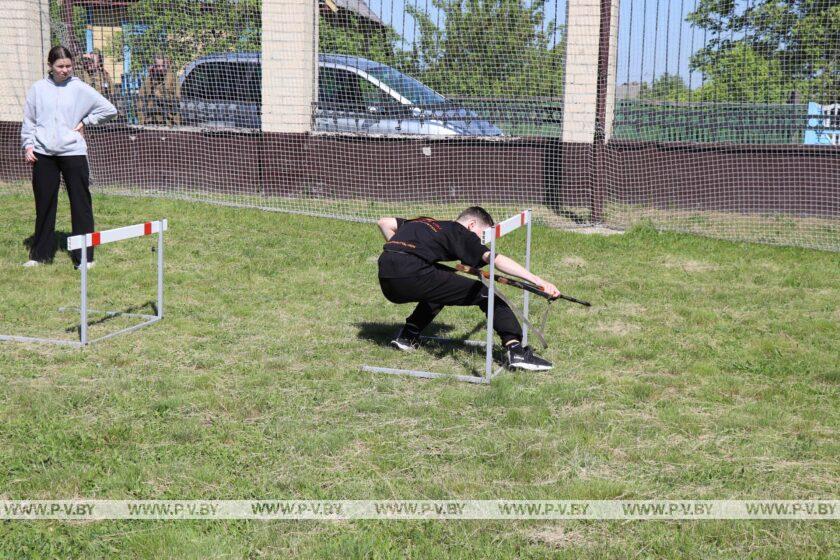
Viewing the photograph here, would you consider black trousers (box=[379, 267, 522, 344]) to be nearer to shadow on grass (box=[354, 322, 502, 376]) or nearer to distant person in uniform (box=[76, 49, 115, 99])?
shadow on grass (box=[354, 322, 502, 376])

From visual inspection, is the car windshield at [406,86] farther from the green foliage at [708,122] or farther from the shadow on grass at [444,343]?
the shadow on grass at [444,343]

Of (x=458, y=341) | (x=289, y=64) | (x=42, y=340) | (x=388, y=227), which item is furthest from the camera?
(x=289, y=64)

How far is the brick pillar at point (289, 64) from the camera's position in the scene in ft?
36.4

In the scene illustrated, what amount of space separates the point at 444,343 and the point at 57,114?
3804 millimetres

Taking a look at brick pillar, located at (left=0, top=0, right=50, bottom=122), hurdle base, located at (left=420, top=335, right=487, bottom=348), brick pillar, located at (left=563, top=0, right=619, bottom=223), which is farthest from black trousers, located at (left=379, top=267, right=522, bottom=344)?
brick pillar, located at (left=0, top=0, right=50, bottom=122)

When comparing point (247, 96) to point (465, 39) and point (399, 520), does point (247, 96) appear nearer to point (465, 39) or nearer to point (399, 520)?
point (465, 39)

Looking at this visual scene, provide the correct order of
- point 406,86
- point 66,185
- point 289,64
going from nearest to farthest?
point 66,185
point 406,86
point 289,64

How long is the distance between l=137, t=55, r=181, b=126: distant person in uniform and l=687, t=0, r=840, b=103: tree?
20.5 ft

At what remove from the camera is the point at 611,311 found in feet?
22.5

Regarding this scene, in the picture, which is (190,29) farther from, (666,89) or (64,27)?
(666,89)

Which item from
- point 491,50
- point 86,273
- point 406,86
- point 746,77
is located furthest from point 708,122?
point 86,273

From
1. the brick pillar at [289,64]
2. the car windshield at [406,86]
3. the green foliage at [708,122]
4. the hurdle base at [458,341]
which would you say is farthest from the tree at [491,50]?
the hurdle base at [458,341]

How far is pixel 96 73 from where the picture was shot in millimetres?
11648

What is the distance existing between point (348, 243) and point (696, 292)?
11.4 ft
